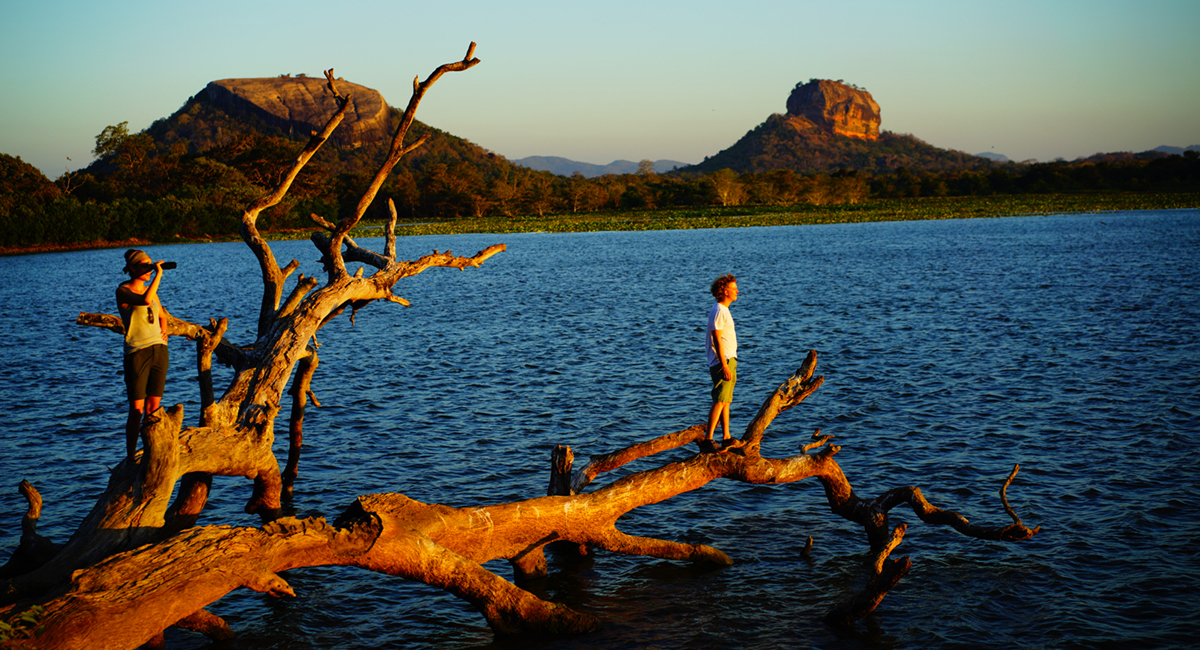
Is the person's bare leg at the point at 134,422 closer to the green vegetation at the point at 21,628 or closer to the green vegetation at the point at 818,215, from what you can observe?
the green vegetation at the point at 21,628

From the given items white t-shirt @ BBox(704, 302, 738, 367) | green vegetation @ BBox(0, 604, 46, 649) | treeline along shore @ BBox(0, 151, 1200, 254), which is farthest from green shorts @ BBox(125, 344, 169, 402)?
treeline along shore @ BBox(0, 151, 1200, 254)

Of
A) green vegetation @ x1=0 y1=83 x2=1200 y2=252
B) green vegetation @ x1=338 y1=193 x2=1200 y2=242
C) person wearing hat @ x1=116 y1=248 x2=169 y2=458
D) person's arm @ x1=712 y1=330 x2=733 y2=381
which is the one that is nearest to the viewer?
person wearing hat @ x1=116 y1=248 x2=169 y2=458

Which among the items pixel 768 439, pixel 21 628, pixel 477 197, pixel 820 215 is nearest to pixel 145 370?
pixel 21 628

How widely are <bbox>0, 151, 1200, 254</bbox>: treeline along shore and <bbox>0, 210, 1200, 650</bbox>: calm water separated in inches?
2257

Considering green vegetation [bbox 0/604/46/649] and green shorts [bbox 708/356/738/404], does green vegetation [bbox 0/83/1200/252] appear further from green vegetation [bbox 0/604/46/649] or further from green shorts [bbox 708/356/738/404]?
green vegetation [bbox 0/604/46/649]

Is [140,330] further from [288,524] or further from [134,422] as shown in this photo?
[288,524]

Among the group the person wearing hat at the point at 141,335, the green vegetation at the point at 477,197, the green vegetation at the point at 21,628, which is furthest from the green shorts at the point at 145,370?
the green vegetation at the point at 477,197

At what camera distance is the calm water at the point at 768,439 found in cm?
907

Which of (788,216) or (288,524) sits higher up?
(788,216)

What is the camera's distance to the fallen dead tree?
664cm

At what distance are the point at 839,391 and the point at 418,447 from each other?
9.43 meters

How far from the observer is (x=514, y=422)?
16891 millimetres

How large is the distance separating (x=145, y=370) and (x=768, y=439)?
402 inches

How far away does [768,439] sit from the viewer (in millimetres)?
15219
